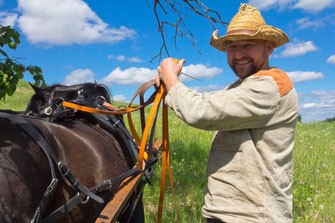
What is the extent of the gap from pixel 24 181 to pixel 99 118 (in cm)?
107

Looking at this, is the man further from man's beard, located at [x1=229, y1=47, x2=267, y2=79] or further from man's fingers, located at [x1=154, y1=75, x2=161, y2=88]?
man's fingers, located at [x1=154, y1=75, x2=161, y2=88]

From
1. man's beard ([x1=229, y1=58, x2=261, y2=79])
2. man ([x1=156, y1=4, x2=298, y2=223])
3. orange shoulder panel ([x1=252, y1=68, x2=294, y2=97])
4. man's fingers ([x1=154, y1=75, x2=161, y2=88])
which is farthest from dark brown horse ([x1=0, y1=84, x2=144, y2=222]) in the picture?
orange shoulder panel ([x1=252, y1=68, x2=294, y2=97])

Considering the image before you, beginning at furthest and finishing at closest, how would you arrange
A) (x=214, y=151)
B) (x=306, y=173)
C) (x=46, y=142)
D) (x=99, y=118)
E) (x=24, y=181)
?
(x=306, y=173) < (x=99, y=118) < (x=214, y=151) < (x=46, y=142) < (x=24, y=181)

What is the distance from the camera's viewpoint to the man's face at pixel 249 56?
1982 mm

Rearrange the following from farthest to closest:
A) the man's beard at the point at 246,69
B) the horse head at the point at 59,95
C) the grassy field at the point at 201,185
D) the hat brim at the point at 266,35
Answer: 1. the grassy field at the point at 201,185
2. the horse head at the point at 59,95
3. the man's beard at the point at 246,69
4. the hat brim at the point at 266,35

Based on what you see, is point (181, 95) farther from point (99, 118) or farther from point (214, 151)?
point (99, 118)

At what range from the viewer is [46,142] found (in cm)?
186

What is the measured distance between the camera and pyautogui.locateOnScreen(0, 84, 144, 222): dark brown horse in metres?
1.61

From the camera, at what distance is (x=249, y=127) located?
70.6 inches

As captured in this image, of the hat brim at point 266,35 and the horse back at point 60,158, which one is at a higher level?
the hat brim at point 266,35

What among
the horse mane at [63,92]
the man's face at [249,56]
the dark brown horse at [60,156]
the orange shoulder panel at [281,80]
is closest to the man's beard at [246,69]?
the man's face at [249,56]

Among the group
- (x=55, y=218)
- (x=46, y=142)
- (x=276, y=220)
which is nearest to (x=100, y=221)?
(x=55, y=218)

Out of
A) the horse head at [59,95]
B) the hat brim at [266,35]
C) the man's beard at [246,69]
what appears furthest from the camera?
the horse head at [59,95]

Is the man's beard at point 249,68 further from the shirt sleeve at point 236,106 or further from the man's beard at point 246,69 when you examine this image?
the shirt sleeve at point 236,106
